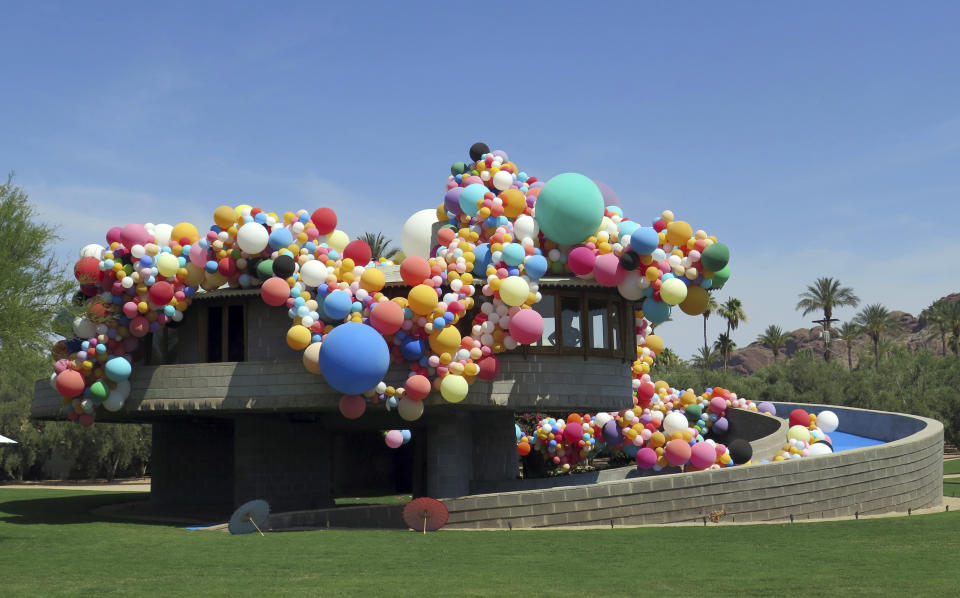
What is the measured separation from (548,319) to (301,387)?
7308 millimetres

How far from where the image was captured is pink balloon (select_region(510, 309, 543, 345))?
26.8 m

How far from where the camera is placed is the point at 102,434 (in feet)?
194

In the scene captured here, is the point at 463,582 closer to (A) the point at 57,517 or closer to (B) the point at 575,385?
(B) the point at 575,385

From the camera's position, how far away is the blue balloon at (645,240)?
2797 centimetres

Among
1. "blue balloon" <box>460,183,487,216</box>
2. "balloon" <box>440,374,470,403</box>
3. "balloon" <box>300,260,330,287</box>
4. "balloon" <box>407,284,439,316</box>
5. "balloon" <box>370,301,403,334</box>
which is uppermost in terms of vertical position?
"blue balloon" <box>460,183,487,216</box>

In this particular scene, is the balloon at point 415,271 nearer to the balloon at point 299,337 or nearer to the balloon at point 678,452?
the balloon at point 299,337

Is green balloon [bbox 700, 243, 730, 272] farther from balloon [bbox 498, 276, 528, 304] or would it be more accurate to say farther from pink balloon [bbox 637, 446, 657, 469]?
pink balloon [bbox 637, 446, 657, 469]

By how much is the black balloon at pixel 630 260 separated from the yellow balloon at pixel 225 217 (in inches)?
428

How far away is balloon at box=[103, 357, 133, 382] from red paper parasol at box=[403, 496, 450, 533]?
31.2 feet

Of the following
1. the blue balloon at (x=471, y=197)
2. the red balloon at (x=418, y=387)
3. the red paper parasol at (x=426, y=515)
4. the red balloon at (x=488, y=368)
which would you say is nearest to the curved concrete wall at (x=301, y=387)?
the red balloon at (x=418, y=387)

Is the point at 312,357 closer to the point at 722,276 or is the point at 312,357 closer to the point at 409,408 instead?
the point at 409,408

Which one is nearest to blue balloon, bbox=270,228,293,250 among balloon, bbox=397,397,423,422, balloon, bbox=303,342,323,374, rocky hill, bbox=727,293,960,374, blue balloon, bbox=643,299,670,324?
balloon, bbox=303,342,323,374

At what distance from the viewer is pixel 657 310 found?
29.0 m

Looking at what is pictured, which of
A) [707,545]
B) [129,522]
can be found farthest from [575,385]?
[129,522]
